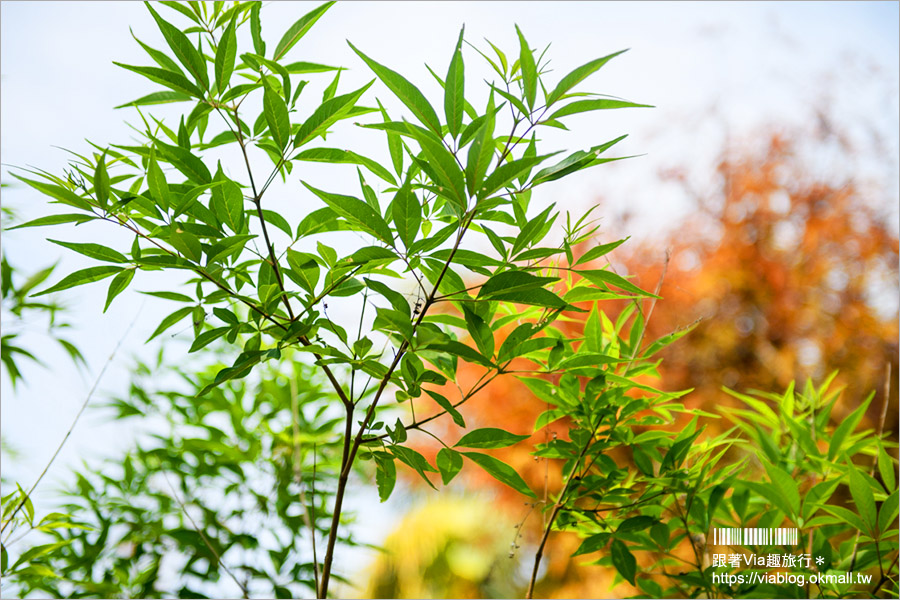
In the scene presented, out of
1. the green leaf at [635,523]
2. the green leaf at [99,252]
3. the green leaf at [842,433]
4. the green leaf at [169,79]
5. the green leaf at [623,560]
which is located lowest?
the green leaf at [623,560]

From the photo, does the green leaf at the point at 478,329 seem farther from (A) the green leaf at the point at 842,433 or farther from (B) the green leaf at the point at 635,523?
(A) the green leaf at the point at 842,433

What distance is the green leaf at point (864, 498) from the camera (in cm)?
56

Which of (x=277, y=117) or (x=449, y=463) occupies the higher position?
(x=277, y=117)

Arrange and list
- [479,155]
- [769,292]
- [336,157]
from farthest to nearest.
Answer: [769,292] < [336,157] < [479,155]

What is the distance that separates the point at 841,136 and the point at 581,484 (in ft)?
12.3

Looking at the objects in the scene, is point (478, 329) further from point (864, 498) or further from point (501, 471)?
point (864, 498)

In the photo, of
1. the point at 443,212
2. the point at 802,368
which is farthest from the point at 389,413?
the point at 802,368

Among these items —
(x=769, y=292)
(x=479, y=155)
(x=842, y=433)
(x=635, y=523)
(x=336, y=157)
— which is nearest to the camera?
(x=479, y=155)

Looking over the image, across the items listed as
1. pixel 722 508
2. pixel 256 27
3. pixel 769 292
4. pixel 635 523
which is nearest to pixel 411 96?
pixel 256 27

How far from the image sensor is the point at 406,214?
16.3 inches

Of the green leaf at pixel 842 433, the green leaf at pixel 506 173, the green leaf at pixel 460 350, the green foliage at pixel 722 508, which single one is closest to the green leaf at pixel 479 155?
the green leaf at pixel 506 173

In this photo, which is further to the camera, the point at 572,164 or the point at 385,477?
the point at 385,477

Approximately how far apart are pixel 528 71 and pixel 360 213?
15 cm

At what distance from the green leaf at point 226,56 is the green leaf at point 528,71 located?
0.67 feet
